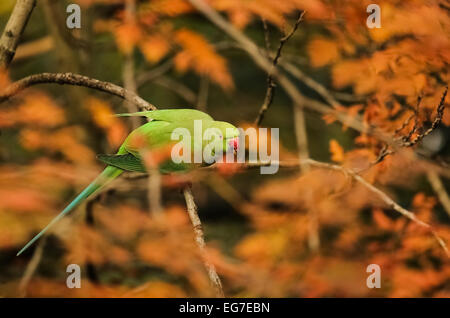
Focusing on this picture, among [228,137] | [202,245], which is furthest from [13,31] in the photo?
[202,245]

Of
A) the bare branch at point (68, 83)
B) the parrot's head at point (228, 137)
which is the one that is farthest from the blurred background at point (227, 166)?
the parrot's head at point (228, 137)

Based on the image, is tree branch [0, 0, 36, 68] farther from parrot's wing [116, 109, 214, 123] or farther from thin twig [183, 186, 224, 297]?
thin twig [183, 186, 224, 297]

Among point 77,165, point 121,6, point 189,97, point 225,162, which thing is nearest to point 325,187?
point 189,97

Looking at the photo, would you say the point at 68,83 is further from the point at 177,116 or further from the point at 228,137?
the point at 228,137

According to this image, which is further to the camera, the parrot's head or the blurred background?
the blurred background

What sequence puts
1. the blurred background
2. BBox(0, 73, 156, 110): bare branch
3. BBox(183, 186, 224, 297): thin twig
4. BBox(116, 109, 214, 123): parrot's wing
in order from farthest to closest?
the blurred background < BBox(116, 109, 214, 123): parrot's wing < BBox(0, 73, 156, 110): bare branch < BBox(183, 186, 224, 297): thin twig

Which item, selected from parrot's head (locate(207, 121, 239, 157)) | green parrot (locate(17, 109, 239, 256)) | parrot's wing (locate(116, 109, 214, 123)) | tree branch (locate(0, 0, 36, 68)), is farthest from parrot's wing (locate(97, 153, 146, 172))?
tree branch (locate(0, 0, 36, 68))

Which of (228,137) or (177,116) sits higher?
(177,116)
